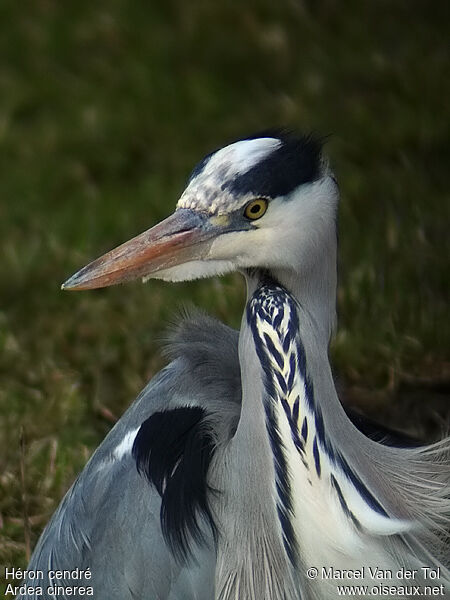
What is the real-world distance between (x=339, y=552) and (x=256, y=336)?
0.48 meters

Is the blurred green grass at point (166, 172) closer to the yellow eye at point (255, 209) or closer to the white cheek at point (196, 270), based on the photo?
the white cheek at point (196, 270)

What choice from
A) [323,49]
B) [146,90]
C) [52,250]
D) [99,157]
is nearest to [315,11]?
[323,49]

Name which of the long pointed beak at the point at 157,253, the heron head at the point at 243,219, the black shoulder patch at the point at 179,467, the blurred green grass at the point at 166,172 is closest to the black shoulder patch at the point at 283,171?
the heron head at the point at 243,219

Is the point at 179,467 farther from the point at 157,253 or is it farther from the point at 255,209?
the point at 255,209

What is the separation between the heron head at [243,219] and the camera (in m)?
2.33

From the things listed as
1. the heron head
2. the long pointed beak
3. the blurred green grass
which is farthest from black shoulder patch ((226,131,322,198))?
the blurred green grass

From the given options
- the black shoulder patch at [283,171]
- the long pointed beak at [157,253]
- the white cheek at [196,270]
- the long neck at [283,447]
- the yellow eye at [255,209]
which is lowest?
the long neck at [283,447]

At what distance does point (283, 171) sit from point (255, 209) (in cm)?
9

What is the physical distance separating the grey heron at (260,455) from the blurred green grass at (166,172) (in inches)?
26.2

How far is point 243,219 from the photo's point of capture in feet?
7.72

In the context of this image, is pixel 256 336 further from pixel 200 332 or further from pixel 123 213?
pixel 123 213

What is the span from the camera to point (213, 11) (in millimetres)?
6312

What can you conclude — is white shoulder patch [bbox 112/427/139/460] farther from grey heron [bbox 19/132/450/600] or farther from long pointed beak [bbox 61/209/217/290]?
long pointed beak [bbox 61/209/217/290]

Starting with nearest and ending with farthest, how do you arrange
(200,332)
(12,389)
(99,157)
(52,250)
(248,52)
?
(200,332) → (12,389) → (52,250) → (99,157) → (248,52)
